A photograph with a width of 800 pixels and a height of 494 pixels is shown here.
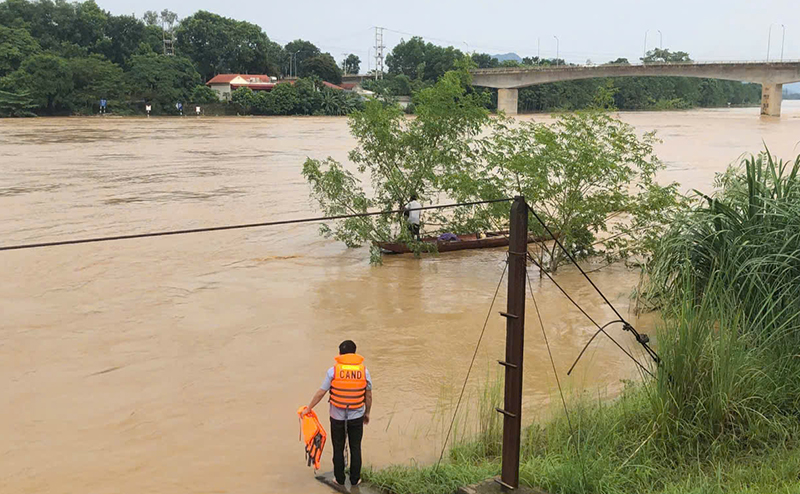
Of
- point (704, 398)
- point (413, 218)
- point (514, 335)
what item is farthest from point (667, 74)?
point (514, 335)

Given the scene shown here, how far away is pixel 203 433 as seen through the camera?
8.70 m

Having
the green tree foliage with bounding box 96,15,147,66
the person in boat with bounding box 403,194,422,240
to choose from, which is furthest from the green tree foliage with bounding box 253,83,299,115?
the person in boat with bounding box 403,194,422,240

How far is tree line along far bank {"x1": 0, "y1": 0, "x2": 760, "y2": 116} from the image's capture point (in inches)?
2798

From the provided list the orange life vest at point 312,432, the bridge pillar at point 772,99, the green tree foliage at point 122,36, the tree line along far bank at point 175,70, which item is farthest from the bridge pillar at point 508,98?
the orange life vest at point 312,432

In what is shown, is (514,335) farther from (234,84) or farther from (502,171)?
(234,84)

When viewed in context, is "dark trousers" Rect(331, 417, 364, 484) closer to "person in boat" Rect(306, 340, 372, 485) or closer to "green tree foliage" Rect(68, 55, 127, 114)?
"person in boat" Rect(306, 340, 372, 485)

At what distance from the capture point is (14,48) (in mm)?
71250

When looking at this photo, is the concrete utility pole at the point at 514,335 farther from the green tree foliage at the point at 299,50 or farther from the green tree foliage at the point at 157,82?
the green tree foliage at the point at 299,50

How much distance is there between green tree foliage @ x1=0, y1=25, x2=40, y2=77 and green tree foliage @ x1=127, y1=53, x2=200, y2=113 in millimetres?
9016

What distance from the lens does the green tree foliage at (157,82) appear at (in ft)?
255

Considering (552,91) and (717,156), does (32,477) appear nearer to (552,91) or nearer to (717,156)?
(717,156)

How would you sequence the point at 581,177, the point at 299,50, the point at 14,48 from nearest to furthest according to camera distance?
the point at 581,177, the point at 14,48, the point at 299,50

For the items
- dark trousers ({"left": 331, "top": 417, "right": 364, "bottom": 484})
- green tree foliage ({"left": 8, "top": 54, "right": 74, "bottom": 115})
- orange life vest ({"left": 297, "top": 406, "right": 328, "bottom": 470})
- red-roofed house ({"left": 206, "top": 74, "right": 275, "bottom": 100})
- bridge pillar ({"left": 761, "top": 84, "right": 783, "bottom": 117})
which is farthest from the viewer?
red-roofed house ({"left": 206, "top": 74, "right": 275, "bottom": 100})

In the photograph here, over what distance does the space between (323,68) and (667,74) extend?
1728 inches
